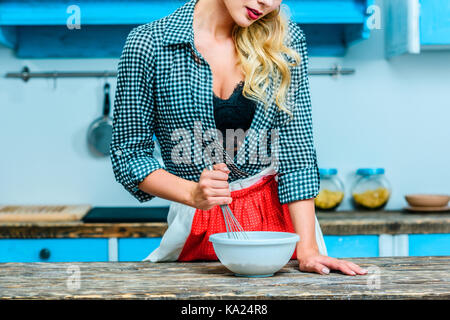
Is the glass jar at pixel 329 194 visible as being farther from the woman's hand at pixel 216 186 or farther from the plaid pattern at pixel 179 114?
the woman's hand at pixel 216 186

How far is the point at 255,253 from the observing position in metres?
0.91

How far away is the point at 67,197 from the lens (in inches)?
96.4

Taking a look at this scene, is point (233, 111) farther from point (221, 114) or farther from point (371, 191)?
point (371, 191)

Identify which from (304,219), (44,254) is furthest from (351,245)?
(44,254)

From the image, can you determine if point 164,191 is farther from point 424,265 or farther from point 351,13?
point 351,13

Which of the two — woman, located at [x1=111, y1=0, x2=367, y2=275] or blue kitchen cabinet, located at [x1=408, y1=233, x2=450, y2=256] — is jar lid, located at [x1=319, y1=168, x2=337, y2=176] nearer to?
blue kitchen cabinet, located at [x1=408, y1=233, x2=450, y2=256]

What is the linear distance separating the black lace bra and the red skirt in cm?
12

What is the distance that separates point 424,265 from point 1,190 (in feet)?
6.39

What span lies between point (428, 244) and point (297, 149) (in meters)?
1.07

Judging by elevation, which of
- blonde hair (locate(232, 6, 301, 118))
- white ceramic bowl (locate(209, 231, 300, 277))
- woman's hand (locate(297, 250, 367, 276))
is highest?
blonde hair (locate(232, 6, 301, 118))

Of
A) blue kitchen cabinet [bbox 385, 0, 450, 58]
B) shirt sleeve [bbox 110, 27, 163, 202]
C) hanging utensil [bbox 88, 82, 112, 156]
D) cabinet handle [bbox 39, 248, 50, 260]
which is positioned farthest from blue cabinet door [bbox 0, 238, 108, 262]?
blue kitchen cabinet [bbox 385, 0, 450, 58]

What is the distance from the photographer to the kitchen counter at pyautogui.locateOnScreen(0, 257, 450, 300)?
82 centimetres
